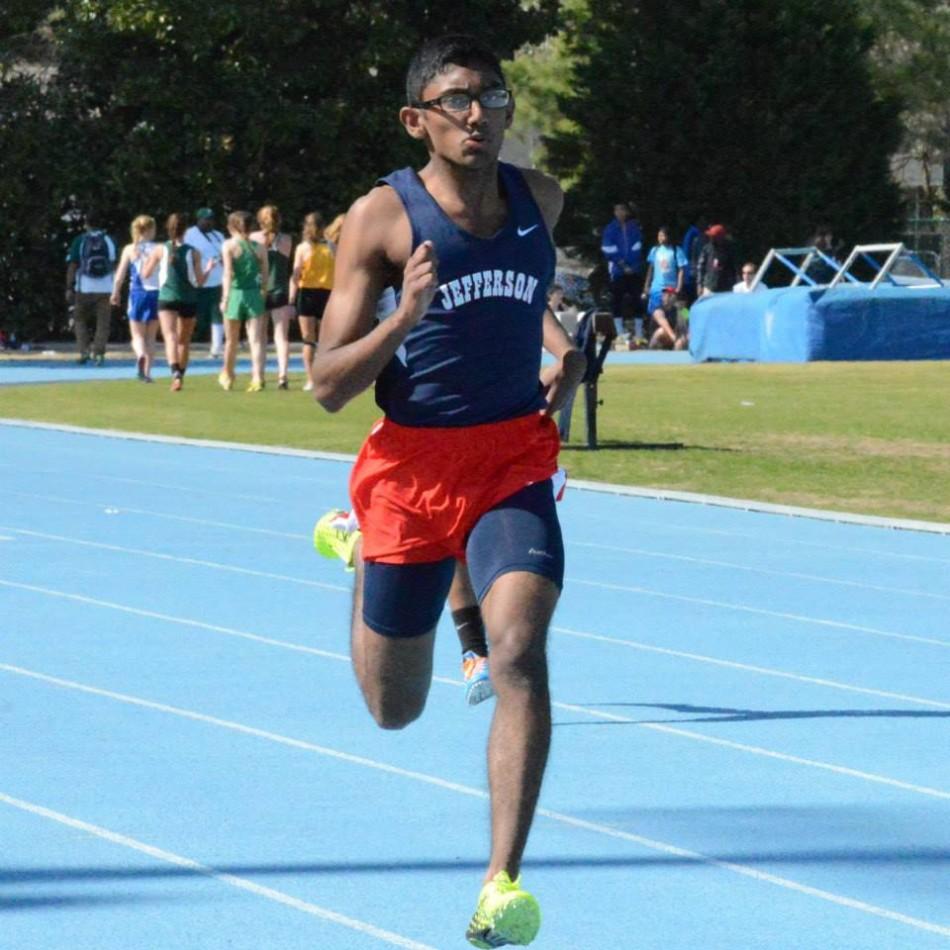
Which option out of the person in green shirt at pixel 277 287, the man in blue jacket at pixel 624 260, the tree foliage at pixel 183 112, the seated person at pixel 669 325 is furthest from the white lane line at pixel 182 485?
the man in blue jacket at pixel 624 260

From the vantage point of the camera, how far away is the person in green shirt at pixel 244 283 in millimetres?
22781

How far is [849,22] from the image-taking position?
148 feet

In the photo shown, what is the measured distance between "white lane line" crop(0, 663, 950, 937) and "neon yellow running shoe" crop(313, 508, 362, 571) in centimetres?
60

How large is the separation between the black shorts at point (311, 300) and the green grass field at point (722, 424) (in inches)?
33.7

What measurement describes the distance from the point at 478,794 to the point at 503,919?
1813 mm

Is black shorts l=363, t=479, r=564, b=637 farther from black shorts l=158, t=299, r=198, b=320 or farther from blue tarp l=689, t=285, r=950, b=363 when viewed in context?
blue tarp l=689, t=285, r=950, b=363

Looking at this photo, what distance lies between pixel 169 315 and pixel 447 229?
18601 mm

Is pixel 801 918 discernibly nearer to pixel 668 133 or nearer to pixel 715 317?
pixel 715 317

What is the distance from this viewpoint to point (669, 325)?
35500 millimetres

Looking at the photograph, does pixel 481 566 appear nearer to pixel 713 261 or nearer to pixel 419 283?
pixel 419 283

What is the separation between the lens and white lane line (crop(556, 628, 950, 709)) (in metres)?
7.78

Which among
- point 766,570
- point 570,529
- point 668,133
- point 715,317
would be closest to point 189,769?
point 766,570

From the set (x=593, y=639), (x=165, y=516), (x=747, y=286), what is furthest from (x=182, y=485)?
(x=747, y=286)

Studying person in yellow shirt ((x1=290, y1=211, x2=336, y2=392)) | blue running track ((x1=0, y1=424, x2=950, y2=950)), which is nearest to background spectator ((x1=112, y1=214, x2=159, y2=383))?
person in yellow shirt ((x1=290, y1=211, x2=336, y2=392))
